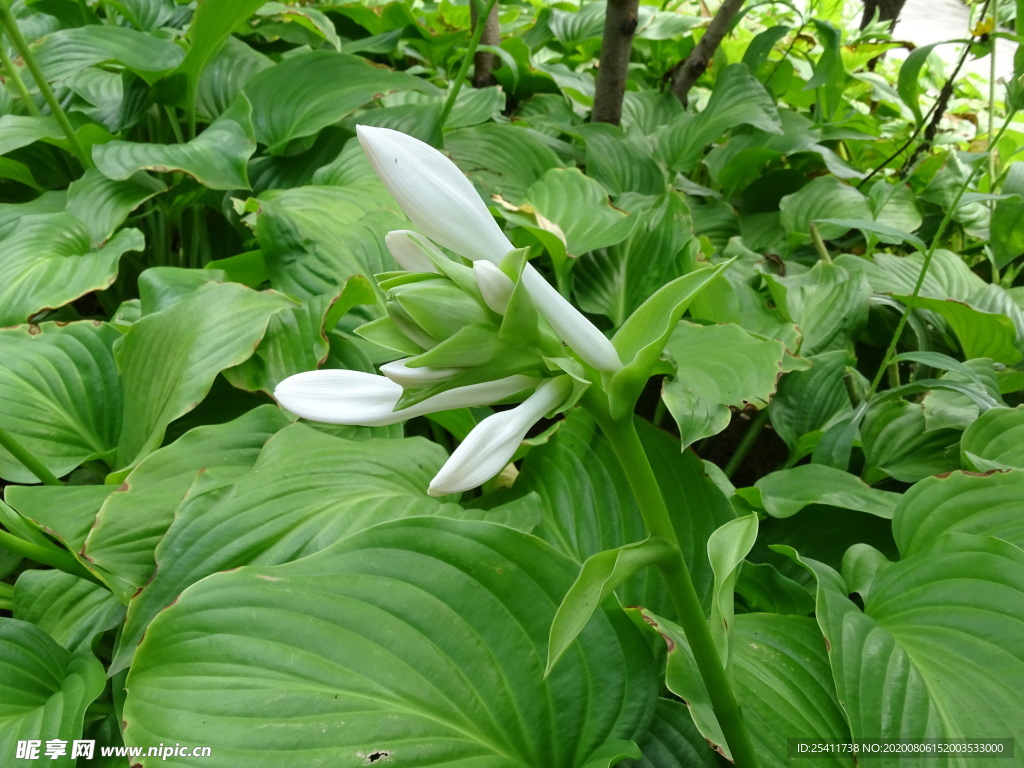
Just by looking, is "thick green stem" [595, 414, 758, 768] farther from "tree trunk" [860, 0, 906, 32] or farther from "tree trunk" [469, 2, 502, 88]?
"tree trunk" [860, 0, 906, 32]

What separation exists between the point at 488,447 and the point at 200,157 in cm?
106

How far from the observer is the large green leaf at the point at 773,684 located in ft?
1.90

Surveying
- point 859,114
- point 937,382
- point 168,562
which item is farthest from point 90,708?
point 859,114

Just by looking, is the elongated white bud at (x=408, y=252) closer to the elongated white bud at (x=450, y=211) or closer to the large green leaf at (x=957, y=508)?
the elongated white bud at (x=450, y=211)

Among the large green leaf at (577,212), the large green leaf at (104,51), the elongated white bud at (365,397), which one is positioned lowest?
the large green leaf at (577,212)

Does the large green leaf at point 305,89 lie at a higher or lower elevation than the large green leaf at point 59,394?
higher

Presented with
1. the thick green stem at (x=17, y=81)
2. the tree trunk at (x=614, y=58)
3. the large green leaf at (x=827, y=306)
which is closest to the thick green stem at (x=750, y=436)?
the large green leaf at (x=827, y=306)

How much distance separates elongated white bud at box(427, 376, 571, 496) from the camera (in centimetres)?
40

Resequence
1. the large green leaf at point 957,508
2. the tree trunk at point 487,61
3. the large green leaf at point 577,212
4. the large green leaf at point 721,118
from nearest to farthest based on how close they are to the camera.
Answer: the large green leaf at point 957,508 < the large green leaf at point 577,212 < the large green leaf at point 721,118 < the tree trunk at point 487,61

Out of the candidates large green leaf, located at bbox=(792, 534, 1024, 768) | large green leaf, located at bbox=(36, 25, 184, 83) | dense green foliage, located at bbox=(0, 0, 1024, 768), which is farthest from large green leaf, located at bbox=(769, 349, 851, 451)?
large green leaf, located at bbox=(36, 25, 184, 83)

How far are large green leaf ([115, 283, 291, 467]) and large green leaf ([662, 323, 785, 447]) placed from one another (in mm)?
539

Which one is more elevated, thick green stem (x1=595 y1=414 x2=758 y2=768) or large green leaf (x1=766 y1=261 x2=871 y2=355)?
thick green stem (x1=595 y1=414 x2=758 y2=768)

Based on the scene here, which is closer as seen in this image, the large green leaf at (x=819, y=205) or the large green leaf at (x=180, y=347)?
the large green leaf at (x=180, y=347)

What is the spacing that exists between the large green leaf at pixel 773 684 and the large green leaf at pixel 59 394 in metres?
0.79
